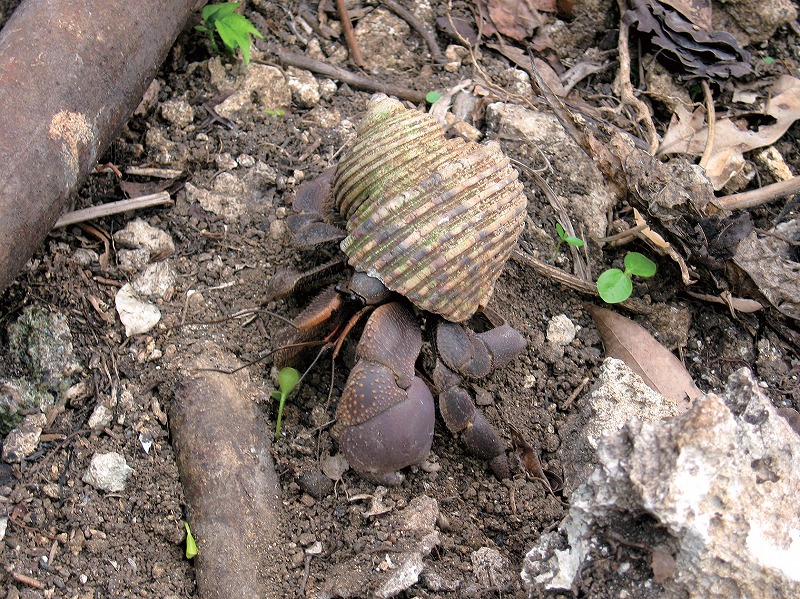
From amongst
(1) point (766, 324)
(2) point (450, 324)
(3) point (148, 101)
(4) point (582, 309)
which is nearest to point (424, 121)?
(2) point (450, 324)

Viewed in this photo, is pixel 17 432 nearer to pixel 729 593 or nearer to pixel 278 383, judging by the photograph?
pixel 278 383

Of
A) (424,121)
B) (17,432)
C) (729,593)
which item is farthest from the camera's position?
(424,121)

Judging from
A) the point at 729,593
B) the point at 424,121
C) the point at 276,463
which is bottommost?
the point at 276,463

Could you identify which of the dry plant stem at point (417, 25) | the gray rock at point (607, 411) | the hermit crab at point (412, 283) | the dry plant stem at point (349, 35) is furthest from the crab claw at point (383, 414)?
the dry plant stem at point (417, 25)

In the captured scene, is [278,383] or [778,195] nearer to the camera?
[278,383]

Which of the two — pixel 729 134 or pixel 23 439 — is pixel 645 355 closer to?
pixel 729 134

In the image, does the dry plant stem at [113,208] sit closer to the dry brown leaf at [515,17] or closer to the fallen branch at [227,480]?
the fallen branch at [227,480]

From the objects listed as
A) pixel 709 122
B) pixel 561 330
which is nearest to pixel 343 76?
pixel 561 330
